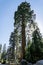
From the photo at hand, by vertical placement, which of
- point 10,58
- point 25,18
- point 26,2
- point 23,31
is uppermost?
point 26,2

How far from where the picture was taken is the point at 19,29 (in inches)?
1201

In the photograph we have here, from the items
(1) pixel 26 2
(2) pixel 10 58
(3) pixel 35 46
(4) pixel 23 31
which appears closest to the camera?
(3) pixel 35 46

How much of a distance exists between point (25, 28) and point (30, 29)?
0.95 meters

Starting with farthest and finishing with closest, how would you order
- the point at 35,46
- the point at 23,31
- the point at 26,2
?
the point at 26,2 < the point at 23,31 < the point at 35,46

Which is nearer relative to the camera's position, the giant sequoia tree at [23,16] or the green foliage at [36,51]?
the green foliage at [36,51]

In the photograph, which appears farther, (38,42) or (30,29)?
(30,29)

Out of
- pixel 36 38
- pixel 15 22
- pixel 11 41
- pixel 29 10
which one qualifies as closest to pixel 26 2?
pixel 29 10

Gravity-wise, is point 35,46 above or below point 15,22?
below

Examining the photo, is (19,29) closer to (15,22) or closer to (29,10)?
(15,22)

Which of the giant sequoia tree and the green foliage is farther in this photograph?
the giant sequoia tree

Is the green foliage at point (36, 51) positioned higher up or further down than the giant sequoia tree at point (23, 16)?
further down

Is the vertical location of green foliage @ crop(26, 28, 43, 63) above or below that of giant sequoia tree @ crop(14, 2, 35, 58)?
below

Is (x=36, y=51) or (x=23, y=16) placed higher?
(x=23, y=16)

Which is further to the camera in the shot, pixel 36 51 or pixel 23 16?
pixel 23 16
